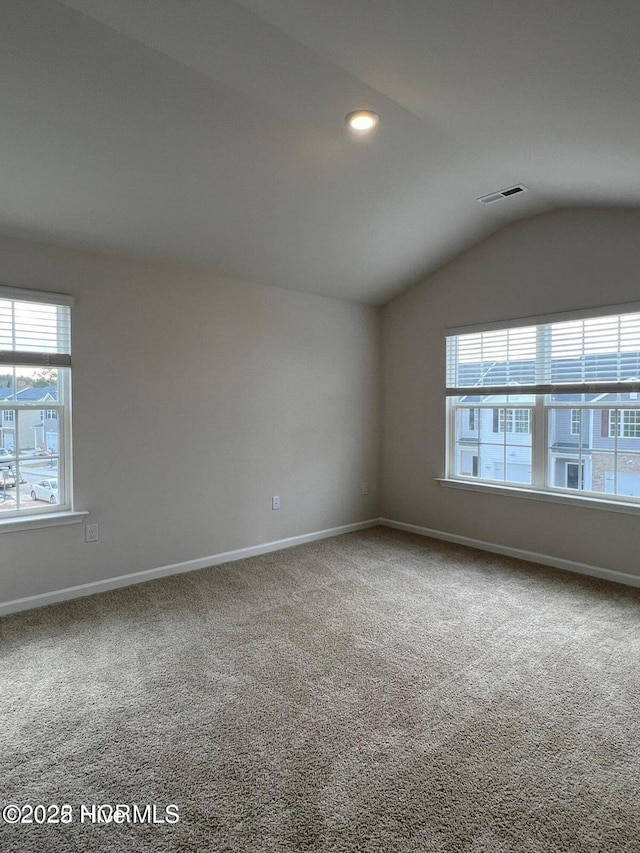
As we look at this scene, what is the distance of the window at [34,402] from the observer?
3.12 m

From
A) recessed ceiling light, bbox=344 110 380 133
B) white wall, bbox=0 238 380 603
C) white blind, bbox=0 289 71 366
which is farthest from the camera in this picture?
white wall, bbox=0 238 380 603

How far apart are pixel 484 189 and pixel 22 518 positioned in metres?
3.86

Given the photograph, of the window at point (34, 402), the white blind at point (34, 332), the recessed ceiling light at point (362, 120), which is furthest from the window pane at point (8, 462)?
the recessed ceiling light at point (362, 120)

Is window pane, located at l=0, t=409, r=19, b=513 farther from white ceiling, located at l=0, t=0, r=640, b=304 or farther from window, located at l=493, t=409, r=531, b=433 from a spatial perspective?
window, located at l=493, t=409, r=531, b=433

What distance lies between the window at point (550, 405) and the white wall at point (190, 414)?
3.72ft

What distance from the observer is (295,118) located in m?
2.54

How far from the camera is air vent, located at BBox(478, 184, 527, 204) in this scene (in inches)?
138

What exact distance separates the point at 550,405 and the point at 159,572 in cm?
337

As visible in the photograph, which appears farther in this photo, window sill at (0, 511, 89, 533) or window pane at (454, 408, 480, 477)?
window pane at (454, 408, 480, 477)

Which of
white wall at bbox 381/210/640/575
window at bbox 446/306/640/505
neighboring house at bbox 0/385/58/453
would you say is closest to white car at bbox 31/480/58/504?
neighboring house at bbox 0/385/58/453

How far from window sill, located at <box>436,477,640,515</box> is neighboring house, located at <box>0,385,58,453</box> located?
3356 mm

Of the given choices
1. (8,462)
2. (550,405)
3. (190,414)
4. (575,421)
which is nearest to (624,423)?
(575,421)

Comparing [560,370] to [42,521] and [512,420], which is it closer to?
[512,420]

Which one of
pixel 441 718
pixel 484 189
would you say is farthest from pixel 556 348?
pixel 441 718
